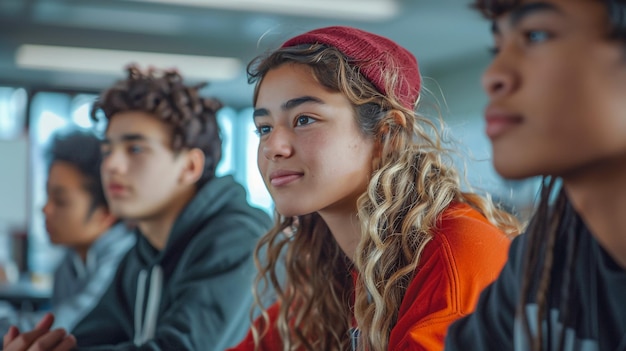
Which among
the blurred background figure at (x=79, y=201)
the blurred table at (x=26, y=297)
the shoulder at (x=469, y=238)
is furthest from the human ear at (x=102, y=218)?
the shoulder at (x=469, y=238)

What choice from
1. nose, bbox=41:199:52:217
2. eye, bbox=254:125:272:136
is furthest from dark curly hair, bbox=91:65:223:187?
nose, bbox=41:199:52:217

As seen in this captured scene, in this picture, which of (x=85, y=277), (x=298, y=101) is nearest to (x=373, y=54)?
(x=298, y=101)

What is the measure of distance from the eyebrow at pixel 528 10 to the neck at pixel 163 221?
138 centimetres

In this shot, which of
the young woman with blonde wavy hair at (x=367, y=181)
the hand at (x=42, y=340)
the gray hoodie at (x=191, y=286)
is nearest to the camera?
the young woman with blonde wavy hair at (x=367, y=181)

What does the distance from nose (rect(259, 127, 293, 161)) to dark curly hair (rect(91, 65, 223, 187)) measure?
726 mm

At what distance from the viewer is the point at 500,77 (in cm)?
65

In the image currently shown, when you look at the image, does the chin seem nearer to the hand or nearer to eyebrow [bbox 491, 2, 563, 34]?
eyebrow [bbox 491, 2, 563, 34]

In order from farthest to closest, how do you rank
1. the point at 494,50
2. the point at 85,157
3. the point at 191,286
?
the point at 85,157 < the point at 191,286 < the point at 494,50

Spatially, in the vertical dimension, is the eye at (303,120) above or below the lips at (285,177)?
above

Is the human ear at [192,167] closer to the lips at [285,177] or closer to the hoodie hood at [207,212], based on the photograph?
the hoodie hood at [207,212]

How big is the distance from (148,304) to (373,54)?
0.87 metres

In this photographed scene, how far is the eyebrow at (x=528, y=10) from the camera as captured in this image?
0.63 meters

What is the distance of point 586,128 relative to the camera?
1.96 feet

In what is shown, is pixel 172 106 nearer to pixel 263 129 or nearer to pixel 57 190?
→ pixel 263 129
